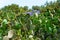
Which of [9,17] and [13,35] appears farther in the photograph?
[9,17]

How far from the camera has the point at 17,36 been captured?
11.5 ft

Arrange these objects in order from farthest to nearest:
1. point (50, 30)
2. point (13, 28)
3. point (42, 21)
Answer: point (42, 21), point (50, 30), point (13, 28)

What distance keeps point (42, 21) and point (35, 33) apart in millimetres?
369

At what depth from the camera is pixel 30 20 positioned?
13.2 ft

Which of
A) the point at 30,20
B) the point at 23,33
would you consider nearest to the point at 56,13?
the point at 30,20

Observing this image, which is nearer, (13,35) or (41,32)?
(13,35)

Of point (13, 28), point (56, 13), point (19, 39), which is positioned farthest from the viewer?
point (56, 13)

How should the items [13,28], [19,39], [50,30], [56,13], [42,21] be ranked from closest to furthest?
[19,39], [13,28], [50,30], [42,21], [56,13]

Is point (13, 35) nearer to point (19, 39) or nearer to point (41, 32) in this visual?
point (19, 39)

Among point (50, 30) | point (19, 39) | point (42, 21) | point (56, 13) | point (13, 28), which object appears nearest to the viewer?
point (19, 39)

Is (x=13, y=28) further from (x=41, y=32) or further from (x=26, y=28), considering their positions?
(x=41, y=32)

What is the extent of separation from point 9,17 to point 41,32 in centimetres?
76

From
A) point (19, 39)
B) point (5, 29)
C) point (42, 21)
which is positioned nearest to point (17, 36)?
point (19, 39)

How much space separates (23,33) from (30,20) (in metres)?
0.40
